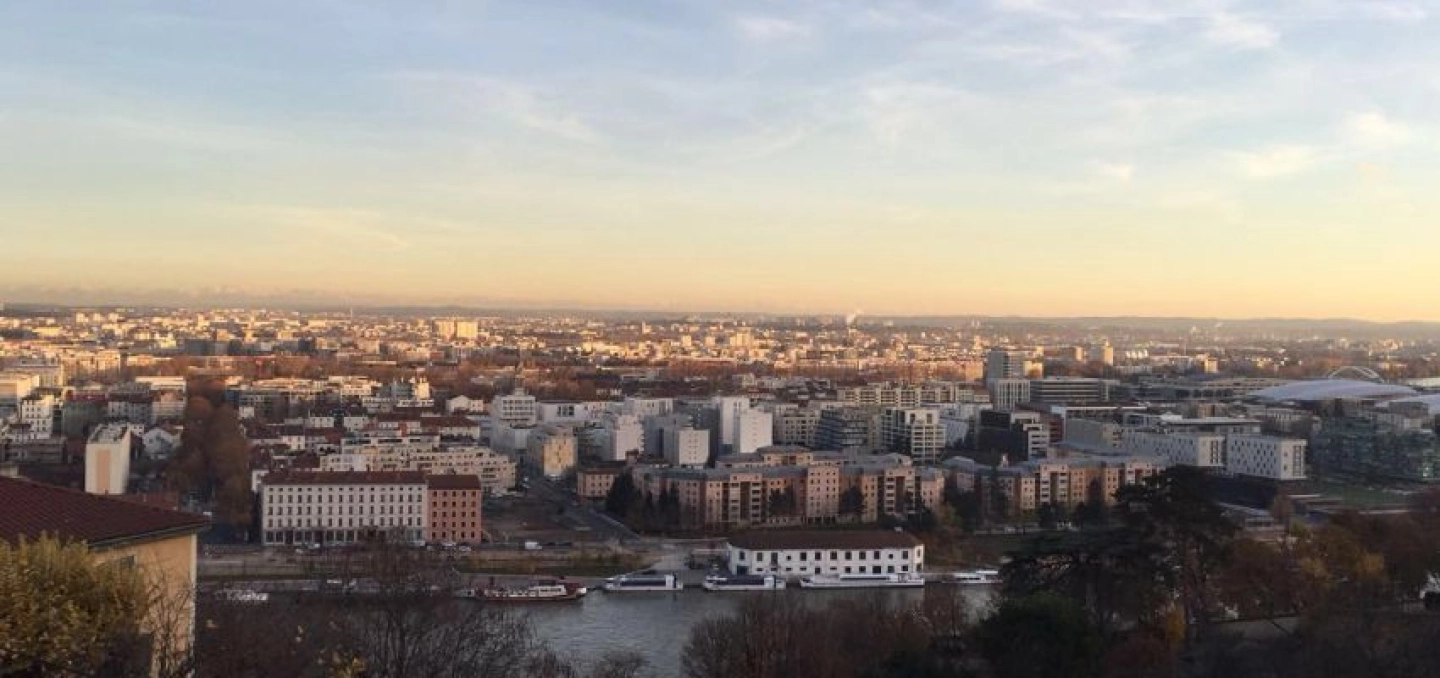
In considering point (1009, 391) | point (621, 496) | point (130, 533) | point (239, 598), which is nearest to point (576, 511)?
point (621, 496)

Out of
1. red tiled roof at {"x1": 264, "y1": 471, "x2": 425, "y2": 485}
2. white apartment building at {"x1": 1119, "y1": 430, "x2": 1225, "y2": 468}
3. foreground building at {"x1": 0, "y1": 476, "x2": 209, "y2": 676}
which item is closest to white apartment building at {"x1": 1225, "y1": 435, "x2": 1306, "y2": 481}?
white apartment building at {"x1": 1119, "y1": 430, "x2": 1225, "y2": 468}

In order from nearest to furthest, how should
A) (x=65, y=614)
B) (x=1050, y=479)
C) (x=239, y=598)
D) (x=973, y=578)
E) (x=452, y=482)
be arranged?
1. (x=65, y=614)
2. (x=239, y=598)
3. (x=973, y=578)
4. (x=452, y=482)
5. (x=1050, y=479)

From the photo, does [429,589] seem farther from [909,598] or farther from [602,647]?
[909,598]

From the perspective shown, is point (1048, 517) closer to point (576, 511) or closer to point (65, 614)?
point (576, 511)

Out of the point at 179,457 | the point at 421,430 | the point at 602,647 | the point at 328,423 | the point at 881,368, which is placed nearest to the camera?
the point at 602,647

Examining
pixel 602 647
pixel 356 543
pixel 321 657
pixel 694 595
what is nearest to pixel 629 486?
pixel 356 543

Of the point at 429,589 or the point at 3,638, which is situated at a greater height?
the point at 3,638
